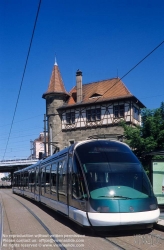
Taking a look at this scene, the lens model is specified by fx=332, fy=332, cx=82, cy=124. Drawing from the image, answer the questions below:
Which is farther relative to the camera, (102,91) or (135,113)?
(102,91)

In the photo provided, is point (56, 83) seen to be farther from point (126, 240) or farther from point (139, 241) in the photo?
point (139, 241)

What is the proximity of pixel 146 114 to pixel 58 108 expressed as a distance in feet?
77.2

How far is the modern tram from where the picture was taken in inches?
317

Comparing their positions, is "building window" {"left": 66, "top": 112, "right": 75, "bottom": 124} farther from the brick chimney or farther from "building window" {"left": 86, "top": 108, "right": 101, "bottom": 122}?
"building window" {"left": 86, "top": 108, "right": 101, "bottom": 122}

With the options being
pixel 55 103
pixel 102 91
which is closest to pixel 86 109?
pixel 102 91

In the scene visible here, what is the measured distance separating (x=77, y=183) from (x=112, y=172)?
3.45 feet

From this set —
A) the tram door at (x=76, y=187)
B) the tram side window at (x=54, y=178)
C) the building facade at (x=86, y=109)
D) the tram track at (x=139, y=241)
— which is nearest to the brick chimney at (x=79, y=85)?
the building facade at (x=86, y=109)

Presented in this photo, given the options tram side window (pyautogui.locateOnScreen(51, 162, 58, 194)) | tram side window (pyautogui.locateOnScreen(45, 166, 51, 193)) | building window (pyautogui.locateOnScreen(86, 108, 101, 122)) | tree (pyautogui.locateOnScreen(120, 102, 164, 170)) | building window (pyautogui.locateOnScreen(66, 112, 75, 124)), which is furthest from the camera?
building window (pyautogui.locateOnScreen(66, 112, 75, 124))

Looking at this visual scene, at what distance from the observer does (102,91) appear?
46.2 meters

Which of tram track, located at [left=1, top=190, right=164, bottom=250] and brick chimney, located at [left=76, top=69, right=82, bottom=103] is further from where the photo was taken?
brick chimney, located at [left=76, top=69, right=82, bottom=103]

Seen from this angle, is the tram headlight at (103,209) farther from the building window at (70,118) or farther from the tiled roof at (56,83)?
the tiled roof at (56,83)

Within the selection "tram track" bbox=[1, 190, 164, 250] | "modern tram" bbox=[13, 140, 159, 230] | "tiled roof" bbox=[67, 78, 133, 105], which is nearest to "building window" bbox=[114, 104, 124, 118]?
"tiled roof" bbox=[67, 78, 133, 105]

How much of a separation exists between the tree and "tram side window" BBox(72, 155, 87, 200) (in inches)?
559

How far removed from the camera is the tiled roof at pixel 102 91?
4356cm
